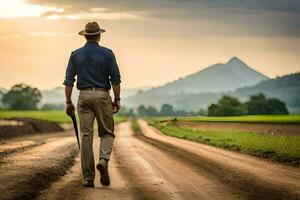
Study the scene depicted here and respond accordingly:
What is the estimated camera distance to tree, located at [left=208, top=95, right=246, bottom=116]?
159ft

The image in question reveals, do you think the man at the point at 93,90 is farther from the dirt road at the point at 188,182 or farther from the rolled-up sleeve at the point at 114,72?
the dirt road at the point at 188,182

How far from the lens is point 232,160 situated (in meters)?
16.9

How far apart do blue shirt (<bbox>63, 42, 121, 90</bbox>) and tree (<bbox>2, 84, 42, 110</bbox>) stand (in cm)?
16191

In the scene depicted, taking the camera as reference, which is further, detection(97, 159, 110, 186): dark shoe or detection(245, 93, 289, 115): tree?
detection(245, 93, 289, 115): tree

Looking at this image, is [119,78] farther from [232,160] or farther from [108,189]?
[232,160]

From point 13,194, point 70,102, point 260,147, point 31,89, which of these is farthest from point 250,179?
point 31,89

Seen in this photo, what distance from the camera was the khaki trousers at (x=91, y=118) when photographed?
1112 cm

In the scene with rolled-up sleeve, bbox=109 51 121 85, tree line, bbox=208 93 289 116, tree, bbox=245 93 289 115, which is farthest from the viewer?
tree, bbox=245 93 289 115

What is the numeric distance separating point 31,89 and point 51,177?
569ft

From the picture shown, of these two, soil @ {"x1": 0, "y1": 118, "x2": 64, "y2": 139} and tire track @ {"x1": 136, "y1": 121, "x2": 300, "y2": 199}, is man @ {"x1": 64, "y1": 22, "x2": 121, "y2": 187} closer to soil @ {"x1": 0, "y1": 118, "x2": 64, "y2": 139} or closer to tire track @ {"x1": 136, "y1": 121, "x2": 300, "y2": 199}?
tire track @ {"x1": 136, "y1": 121, "x2": 300, "y2": 199}

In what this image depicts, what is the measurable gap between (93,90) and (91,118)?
A: 519mm

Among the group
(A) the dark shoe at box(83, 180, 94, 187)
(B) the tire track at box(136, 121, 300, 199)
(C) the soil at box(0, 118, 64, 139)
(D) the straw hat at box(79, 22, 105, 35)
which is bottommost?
(B) the tire track at box(136, 121, 300, 199)

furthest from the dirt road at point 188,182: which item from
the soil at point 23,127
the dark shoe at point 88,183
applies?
the soil at point 23,127

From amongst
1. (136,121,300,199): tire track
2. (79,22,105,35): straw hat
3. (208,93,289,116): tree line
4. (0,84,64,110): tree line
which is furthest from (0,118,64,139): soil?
(0,84,64,110): tree line
